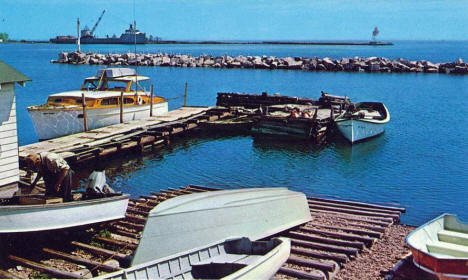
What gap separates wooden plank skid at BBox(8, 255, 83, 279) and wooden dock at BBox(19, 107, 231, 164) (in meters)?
10.7

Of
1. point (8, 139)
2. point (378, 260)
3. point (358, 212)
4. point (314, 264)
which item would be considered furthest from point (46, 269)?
point (358, 212)

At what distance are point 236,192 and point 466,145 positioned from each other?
24.4 metres

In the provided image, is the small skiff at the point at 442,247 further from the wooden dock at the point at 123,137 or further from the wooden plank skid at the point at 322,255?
the wooden dock at the point at 123,137

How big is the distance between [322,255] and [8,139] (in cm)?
944

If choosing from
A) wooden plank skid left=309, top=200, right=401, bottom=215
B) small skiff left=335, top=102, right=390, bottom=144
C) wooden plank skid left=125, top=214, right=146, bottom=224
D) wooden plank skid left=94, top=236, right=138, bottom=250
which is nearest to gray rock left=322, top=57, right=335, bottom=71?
small skiff left=335, top=102, right=390, bottom=144

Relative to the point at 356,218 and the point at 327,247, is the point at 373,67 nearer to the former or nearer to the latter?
the point at 356,218

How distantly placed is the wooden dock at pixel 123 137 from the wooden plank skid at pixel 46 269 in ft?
35.0

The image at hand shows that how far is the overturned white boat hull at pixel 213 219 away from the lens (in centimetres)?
1144

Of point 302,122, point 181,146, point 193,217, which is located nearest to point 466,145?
point 302,122

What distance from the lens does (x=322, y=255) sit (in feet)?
40.8

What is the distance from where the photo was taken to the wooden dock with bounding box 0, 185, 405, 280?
11633 mm

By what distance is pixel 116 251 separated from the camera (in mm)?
12734

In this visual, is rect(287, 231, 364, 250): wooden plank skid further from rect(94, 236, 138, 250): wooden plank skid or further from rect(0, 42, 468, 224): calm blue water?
rect(0, 42, 468, 224): calm blue water

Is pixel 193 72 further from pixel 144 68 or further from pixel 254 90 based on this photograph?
pixel 254 90
